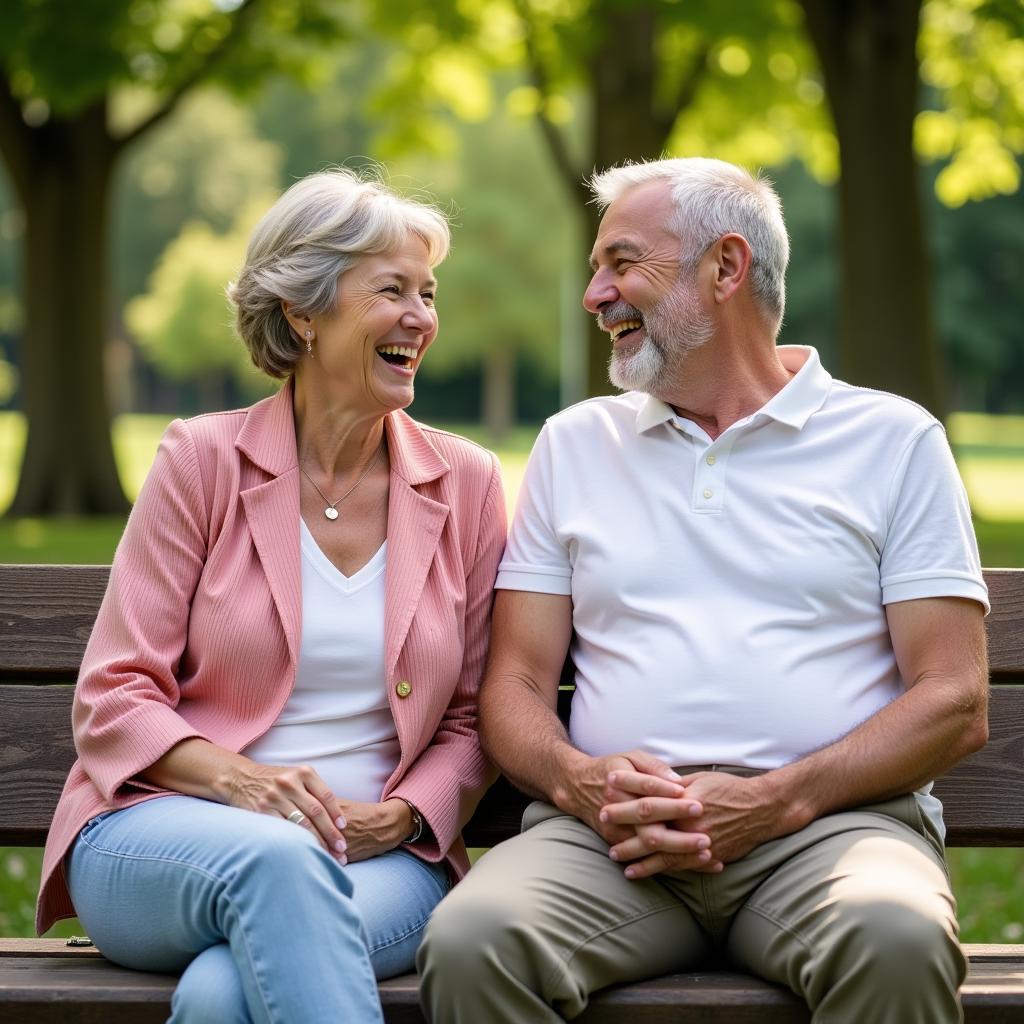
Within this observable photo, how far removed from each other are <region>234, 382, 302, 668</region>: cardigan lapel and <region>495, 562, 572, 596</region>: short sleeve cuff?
18.7 inches

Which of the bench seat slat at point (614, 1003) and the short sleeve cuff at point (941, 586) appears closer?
the bench seat slat at point (614, 1003)

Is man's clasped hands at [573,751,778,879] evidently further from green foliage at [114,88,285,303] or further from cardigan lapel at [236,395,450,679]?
green foliage at [114,88,285,303]

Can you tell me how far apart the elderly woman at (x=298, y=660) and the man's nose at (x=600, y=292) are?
355 mm

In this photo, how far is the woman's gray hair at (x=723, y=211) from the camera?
12.4 ft

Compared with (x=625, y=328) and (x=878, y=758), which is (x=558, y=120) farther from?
(x=878, y=758)

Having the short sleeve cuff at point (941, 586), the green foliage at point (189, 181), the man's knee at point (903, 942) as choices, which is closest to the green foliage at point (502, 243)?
the green foliage at point (189, 181)

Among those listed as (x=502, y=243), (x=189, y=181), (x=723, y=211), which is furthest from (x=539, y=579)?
(x=189, y=181)

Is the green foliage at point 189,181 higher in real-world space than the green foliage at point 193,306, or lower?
higher

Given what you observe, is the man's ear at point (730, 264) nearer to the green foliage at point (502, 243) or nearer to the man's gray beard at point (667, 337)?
the man's gray beard at point (667, 337)

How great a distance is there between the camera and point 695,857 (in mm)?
3242

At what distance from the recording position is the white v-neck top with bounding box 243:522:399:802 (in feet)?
11.5

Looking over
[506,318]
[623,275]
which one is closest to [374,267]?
[623,275]

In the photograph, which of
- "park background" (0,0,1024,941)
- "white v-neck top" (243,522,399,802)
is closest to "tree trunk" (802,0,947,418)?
"park background" (0,0,1024,941)

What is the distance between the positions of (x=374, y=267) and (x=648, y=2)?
951 centimetres
